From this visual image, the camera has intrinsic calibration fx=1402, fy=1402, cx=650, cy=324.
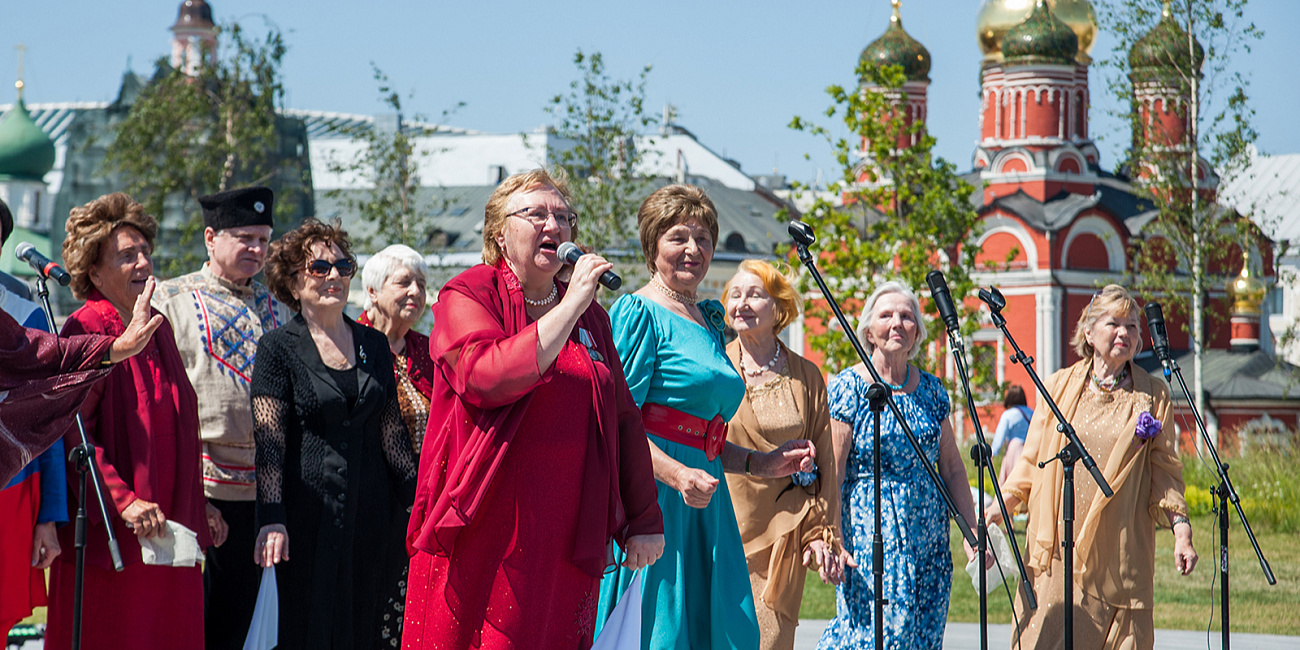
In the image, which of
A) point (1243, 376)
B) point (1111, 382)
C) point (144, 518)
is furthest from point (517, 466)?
point (1243, 376)

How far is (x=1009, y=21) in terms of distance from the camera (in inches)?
2019

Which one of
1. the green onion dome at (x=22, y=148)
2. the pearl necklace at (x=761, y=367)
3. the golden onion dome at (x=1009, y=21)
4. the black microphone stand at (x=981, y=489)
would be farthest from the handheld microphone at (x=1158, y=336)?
the green onion dome at (x=22, y=148)

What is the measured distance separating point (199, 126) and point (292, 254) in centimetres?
2335

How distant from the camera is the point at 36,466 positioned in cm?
512

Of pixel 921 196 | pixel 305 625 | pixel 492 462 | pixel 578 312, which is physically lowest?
pixel 305 625

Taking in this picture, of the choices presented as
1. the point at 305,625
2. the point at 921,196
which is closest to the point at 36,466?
the point at 305,625

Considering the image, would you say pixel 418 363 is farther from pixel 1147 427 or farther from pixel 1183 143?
pixel 1183 143

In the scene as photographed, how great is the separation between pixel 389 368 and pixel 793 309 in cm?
166

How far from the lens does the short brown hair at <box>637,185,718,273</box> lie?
16.0 feet

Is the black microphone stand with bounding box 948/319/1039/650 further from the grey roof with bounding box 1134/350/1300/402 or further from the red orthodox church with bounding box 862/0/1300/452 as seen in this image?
the grey roof with bounding box 1134/350/1300/402

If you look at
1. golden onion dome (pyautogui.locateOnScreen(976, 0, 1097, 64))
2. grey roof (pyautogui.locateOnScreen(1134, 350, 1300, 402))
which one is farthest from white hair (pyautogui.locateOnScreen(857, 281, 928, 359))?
golden onion dome (pyautogui.locateOnScreen(976, 0, 1097, 64))

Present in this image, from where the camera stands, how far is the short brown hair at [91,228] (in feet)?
17.1

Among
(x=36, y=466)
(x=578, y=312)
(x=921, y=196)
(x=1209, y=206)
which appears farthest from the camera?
(x=1209, y=206)

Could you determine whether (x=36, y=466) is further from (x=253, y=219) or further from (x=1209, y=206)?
(x=1209, y=206)
